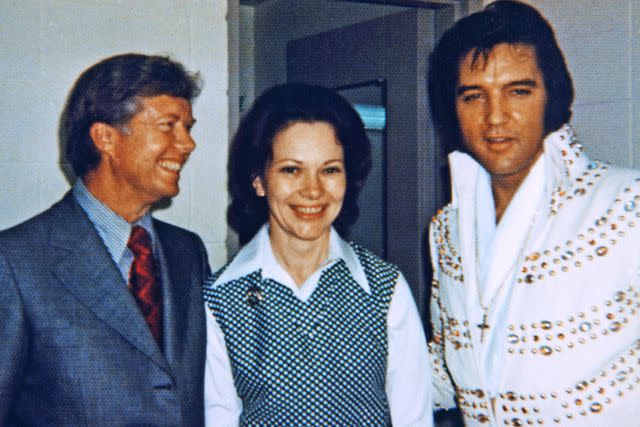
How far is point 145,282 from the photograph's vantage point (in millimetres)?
1566

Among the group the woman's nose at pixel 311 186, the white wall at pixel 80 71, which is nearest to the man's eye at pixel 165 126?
the woman's nose at pixel 311 186

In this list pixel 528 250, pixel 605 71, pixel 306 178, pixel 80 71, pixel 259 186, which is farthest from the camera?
pixel 605 71

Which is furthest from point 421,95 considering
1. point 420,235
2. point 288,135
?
point 288,135

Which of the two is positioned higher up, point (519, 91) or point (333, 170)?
point (519, 91)

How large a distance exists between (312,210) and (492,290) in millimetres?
447

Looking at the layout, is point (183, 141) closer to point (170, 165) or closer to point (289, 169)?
point (170, 165)

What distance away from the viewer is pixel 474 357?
160 cm

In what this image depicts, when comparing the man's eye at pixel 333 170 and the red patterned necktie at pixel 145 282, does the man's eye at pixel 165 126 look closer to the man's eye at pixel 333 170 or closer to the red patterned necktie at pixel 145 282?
the red patterned necktie at pixel 145 282

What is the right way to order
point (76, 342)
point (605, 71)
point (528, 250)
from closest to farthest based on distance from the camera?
point (76, 342) < point (528, 250) < point (605, 71)

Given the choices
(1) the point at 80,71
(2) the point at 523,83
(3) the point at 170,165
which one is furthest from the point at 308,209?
(1) the point at 80,71

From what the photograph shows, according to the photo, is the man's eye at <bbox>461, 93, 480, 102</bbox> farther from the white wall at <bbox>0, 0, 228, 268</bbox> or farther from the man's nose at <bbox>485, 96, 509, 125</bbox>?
the white wall at <bbox>0, 0, 228, 268</bbox>

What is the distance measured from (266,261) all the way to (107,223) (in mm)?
383

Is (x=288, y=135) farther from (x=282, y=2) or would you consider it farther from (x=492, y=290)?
(x=282, y=2)

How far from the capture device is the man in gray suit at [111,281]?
1379 mm
